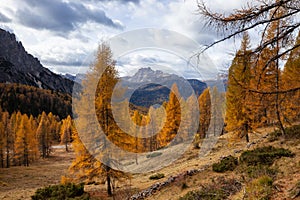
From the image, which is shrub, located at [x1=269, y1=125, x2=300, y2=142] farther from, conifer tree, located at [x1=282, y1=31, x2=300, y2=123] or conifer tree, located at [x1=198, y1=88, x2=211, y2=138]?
conifer tree, located at [x1=198, y1=88, x2=211, y2=138]

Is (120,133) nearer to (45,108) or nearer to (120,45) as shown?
(120,45)

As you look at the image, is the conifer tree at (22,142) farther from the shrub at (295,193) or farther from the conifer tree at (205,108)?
the shrub at (295,193)

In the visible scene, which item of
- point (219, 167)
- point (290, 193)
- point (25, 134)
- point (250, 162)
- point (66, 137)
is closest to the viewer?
point (290, 193)

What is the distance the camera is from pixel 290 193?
6.62 m

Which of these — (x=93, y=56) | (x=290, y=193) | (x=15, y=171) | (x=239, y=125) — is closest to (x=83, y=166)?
(x=93, y=56)

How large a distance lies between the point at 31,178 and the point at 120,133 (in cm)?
2737

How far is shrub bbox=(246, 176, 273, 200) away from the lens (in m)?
6.93

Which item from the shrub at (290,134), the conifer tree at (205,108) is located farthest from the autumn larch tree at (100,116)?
the conifer tree at (205,108)

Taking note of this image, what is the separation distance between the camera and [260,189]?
23.8ft

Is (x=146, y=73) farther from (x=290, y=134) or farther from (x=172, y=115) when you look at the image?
(x=290, y=134)

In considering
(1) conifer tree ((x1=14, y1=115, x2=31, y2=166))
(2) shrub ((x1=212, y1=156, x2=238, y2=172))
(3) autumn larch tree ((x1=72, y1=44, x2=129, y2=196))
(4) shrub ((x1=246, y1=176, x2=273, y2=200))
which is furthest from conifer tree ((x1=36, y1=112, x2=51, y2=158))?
(4) shrub ((x1=246, y1=176, x2=273, y2=200))

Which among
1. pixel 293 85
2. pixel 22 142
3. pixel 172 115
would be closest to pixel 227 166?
pixel 293 85

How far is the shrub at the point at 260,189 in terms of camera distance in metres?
6.93

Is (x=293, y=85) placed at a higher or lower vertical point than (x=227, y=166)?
higher
